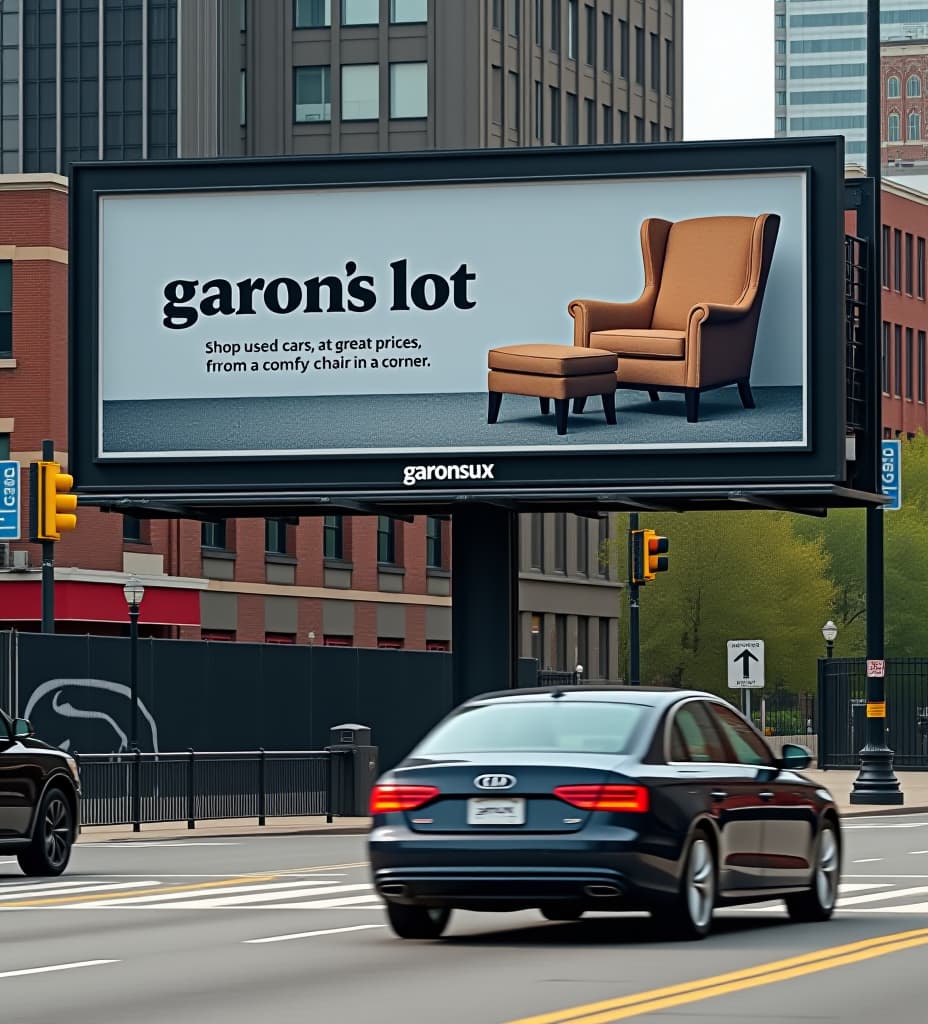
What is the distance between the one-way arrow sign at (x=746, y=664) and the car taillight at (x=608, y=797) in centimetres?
2936

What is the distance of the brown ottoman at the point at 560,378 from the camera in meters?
35.4

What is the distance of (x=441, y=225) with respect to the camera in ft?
120

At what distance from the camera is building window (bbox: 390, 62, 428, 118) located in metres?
88.2

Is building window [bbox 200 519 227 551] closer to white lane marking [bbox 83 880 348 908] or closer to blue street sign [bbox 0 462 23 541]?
blue street sign [bbox 0 462 23 541]

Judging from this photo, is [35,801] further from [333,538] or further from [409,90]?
[409,90]

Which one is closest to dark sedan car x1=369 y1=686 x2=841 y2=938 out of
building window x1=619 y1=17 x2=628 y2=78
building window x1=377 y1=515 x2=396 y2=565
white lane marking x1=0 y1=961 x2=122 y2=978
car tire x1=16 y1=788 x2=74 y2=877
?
white lane marking x1=0 y1=961 x2=122 y2=978

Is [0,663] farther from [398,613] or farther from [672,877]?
[398,613]

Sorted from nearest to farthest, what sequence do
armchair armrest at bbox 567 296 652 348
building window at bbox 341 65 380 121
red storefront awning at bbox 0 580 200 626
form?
armchair armrest at bbox 567 296 652 348, red storefront awning at bbox 0 580 200 626, building window at bbox 341 65 380 121

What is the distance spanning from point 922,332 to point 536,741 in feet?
356

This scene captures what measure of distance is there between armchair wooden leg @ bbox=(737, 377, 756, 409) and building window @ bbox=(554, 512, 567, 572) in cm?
5929

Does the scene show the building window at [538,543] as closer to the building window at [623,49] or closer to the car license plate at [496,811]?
the building window at [623,49]

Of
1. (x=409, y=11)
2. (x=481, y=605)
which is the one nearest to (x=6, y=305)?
(x=481, y=605)

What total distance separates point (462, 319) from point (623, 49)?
215 feet

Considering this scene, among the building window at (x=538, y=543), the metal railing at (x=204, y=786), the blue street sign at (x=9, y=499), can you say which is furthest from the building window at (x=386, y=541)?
the metal railing at (x=204, y=786)
